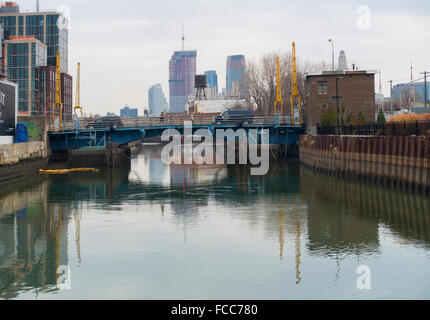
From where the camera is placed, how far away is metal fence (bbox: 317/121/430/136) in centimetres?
5431

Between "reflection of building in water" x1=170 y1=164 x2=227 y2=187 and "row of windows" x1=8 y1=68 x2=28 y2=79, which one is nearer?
"reflection of building in water" x1=170 y1=164 x2=227 y2=187

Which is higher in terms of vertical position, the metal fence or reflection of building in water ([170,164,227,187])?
the metal fence

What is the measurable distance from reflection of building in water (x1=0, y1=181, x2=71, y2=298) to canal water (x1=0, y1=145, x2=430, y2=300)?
67 mm

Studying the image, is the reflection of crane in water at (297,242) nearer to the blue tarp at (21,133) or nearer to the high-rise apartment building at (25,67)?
the blue tarp at (21,133)

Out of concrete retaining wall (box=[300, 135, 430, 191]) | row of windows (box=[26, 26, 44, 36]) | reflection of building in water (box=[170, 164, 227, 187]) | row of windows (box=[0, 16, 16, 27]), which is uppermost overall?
row of windows (box=[0, 16, 16, 27])

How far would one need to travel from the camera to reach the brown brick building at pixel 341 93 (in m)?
89.1

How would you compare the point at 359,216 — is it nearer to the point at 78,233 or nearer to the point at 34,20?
the point at 78,233

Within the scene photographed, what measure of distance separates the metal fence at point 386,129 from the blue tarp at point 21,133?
139ft

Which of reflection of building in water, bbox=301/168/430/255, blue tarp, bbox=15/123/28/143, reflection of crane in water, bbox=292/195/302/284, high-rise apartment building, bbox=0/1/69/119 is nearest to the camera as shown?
reflection of crane in water, bbox=292/195/302/284

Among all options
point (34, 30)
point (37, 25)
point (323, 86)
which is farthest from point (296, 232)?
point (37, 25)

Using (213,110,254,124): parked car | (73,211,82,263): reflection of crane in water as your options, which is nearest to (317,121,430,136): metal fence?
(213,110,254,124): parked car

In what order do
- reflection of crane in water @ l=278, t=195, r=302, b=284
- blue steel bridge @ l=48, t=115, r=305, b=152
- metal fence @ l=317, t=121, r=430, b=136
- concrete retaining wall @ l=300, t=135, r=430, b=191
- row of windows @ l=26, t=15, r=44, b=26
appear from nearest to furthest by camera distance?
reflection of crane in water @ l=278, t=195, r=302, b=284, concrete retaining wall @ l=300, t=135, r=430, b=191, metal fence @ l=317, t=121, r=430, b=136, blue steel bridge @ l=48, t=115, r=305, b=152, row of windows @ l=26, t=15, r=44, b=26

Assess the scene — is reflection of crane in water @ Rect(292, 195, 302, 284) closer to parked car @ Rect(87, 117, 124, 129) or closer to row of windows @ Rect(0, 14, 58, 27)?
parked car @ Rect(87, 117, 124, 129)

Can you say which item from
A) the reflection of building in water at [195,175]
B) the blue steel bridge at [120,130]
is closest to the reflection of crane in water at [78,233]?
the reflection of building in water at [195,175]
